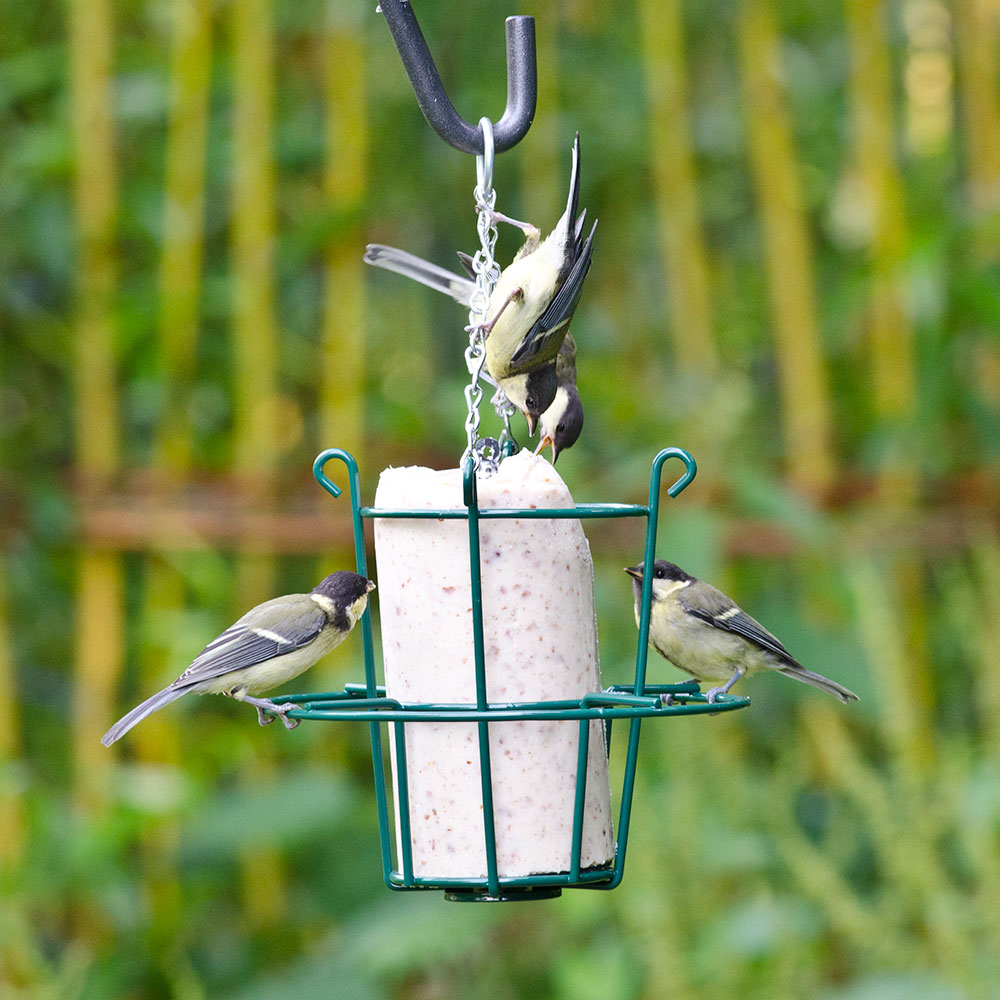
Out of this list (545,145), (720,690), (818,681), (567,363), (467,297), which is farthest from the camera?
(545,145)

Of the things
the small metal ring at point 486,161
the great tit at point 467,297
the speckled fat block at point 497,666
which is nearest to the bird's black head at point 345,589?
the speckled fat block at point 497,666

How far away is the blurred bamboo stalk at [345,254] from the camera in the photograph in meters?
4.68

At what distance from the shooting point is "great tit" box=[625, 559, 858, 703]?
2678 millimetres

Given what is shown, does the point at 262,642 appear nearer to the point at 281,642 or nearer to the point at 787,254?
the point at 281,642

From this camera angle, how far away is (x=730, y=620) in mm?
A: 2660

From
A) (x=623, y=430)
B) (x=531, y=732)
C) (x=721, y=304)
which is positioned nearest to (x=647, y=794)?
(x=623, y=430)

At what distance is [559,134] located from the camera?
17.1 ft

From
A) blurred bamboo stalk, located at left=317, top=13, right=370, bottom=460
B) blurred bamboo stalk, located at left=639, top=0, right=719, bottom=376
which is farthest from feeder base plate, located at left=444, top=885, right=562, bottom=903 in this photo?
blurred bamboo stalk, located at left=639, top=0, right=719, bottom=376

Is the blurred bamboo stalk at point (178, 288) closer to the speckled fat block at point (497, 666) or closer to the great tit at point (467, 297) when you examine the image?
the great tit at point (467, 297)

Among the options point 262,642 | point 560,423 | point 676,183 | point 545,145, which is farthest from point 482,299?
point 545,145

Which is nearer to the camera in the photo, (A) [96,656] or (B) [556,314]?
(B) [556,314]

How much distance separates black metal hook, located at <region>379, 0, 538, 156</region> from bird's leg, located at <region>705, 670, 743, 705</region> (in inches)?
36.8

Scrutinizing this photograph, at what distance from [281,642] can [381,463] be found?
2387 mm

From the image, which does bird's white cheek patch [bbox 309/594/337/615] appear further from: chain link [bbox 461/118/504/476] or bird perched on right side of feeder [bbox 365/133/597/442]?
bird perched on right side of feeder [bbox 365/133/597/442]
